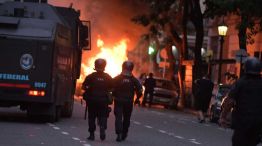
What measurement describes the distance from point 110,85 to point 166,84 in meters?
24.0

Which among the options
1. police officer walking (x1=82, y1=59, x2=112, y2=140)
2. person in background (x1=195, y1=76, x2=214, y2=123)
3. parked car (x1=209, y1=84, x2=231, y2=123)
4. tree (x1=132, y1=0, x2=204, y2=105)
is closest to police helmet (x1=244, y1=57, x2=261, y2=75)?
police officer walking (x1=82, y1=59, x2=112, y2=140)

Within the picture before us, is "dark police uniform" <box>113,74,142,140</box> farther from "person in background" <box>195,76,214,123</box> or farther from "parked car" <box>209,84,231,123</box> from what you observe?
"parked car" <box>209,84,231,123</box>

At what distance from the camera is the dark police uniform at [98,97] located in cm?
1761

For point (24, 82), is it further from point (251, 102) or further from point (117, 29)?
point (117, 29)

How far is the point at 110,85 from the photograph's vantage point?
17844 millimetres

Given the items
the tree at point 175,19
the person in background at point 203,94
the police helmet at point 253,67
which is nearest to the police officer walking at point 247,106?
the police helmet at point 253,67

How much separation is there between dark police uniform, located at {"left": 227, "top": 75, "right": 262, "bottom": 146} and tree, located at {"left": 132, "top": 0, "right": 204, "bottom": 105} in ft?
102

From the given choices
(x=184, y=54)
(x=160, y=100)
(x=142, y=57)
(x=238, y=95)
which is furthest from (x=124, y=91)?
(x=142, y=57)

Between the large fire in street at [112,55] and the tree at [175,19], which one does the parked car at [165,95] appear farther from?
the large fire in street at [112,55]

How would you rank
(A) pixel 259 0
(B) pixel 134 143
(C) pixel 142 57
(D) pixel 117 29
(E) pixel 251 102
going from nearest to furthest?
(E) pixel 251 102 < (B) pixel 134 143 < (A) pixel 259 0 < (D) pixel 117 29 < (C) pixel 142 57

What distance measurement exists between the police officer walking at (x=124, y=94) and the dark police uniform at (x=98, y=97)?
0.30 metres

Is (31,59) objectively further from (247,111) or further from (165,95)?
(165,95)

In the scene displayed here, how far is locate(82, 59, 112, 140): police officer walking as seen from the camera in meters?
17.5

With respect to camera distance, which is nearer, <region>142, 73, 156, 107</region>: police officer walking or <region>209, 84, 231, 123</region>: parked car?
A: <region>209, 84, 231, 123</region>: parked car
